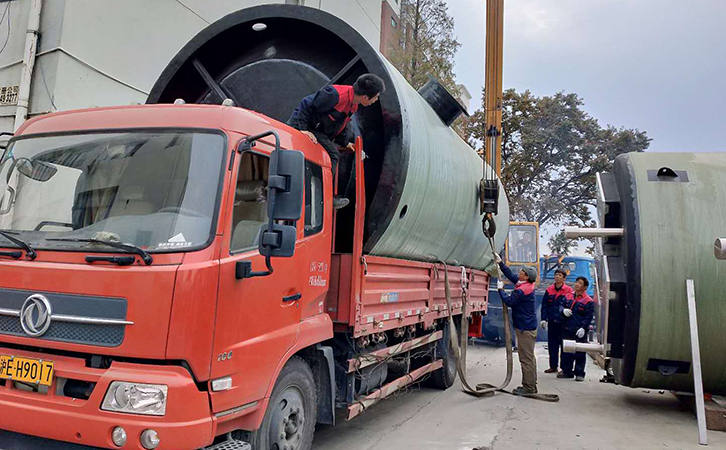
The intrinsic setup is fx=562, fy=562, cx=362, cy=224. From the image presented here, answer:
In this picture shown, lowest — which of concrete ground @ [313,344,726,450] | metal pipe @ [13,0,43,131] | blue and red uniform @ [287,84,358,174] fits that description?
concrete ground @ [313,344,726,450]

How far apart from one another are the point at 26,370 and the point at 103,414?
56 centimetres

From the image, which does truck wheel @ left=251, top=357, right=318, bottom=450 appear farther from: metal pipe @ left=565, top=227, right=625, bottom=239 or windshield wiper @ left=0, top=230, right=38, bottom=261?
metal pipe @ left=565, top=227, right=625, bottom=239

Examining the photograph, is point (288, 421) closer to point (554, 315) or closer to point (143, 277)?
point (143, 277)

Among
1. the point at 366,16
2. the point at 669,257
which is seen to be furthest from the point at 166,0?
the point at 366,16

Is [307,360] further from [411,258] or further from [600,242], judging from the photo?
[600,242]

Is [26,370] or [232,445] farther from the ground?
[26,370]

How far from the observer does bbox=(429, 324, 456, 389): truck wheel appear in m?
7.45

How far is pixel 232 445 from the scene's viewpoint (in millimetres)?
3047

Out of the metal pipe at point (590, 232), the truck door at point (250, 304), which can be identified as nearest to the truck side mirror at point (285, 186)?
the truck door at point (250, 304)

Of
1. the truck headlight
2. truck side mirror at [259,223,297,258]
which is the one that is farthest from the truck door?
the truck headlight

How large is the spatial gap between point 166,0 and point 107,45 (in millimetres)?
1696

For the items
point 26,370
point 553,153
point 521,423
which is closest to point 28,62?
point 26,370

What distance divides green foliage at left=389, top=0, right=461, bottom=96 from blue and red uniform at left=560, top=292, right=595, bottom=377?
9.38 meters

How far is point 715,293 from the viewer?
570cm
